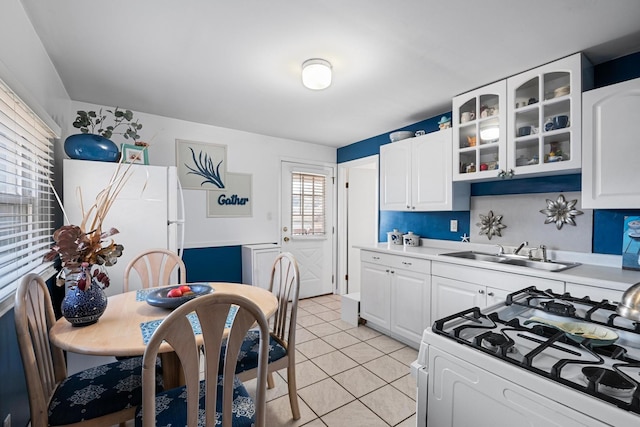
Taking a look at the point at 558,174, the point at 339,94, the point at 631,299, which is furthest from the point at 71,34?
the point at 558,174

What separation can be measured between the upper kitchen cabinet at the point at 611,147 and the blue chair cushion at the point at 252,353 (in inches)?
85.8

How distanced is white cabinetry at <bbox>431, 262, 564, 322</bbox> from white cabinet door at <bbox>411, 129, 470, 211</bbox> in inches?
26.5

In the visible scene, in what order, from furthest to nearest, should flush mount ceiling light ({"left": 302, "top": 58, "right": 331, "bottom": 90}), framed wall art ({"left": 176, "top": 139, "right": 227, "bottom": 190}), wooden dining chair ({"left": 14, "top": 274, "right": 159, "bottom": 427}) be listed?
framed wall art ({"left": 176, "top": 139, "right": 227, "bottom": 190}), flush mount ceiling light ({"left": 302, "top": 58, "right": 331, "bottom": 90}), wooden dining chair ({"left": 14, "top": 274, "right": 159, "bottom": 427})

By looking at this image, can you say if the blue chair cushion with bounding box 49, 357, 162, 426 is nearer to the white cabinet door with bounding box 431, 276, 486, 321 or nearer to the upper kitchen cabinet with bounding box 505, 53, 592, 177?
the white cabinet door with bounding box 431, 276, 486, 321

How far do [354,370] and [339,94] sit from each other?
7.79ft

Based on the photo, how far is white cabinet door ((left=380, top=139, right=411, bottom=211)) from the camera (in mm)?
3166

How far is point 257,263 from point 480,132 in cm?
278

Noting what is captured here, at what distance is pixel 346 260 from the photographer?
469cm

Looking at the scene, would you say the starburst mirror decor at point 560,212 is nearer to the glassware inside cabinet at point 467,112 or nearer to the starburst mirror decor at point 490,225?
the starburst mirror decor at point 490,225

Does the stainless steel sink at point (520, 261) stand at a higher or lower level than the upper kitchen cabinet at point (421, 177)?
lower

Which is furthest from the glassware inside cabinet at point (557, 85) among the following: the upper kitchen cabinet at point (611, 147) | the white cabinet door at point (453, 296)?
the white cabinet door at point (453, 296)

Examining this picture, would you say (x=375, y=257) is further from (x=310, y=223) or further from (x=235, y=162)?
(x=235, y=162)

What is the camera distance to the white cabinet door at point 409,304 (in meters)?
2.61

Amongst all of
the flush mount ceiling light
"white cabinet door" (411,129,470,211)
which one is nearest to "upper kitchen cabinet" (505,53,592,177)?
"white cabinet door" (411,129,470,211)
